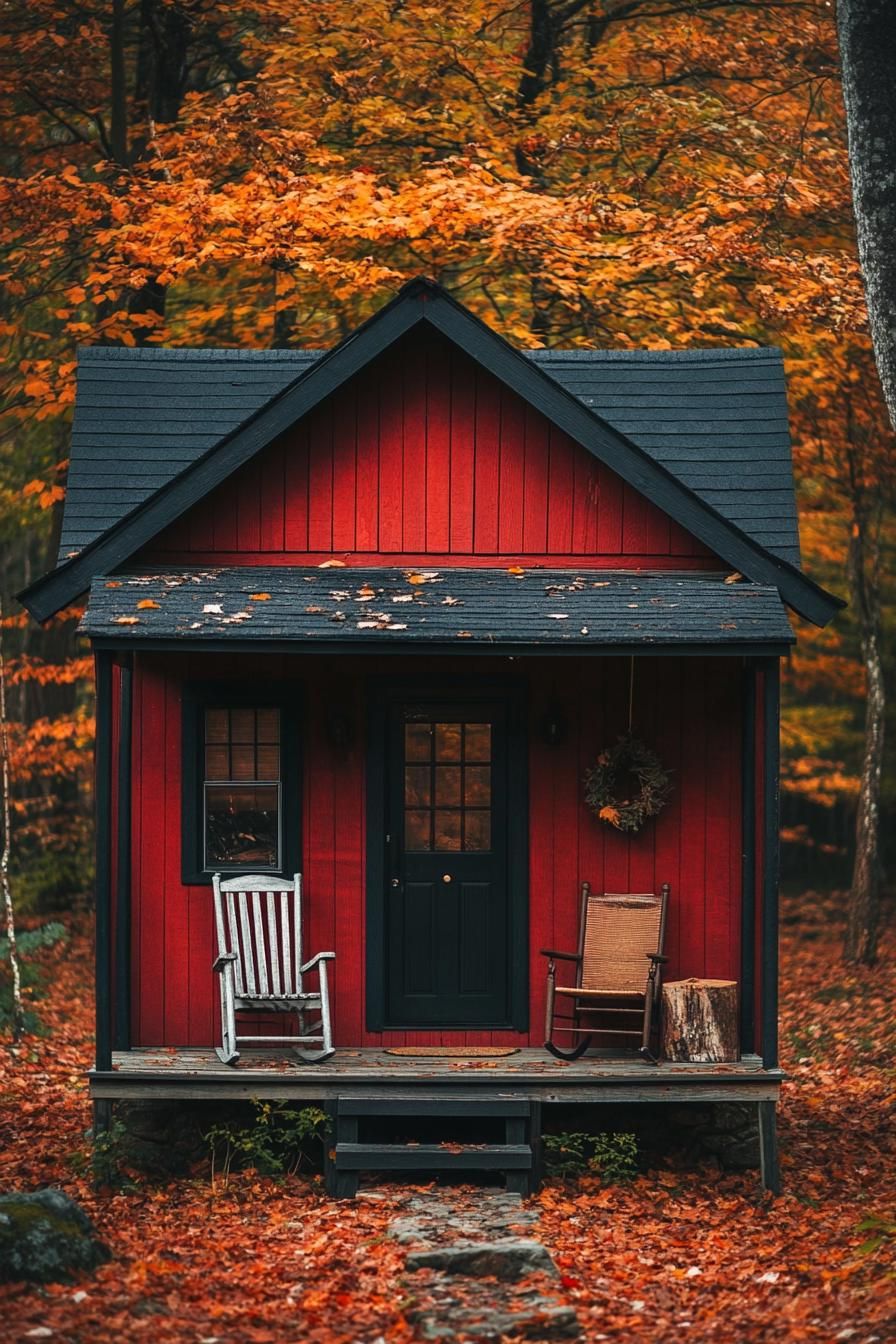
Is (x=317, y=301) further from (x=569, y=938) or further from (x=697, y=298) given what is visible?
(x=569, y=938)

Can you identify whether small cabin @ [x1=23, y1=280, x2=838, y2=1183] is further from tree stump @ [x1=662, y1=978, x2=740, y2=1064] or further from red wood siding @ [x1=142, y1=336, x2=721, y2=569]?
tree stump @ [x1=662, y1=978, x2=740, y2=1064]

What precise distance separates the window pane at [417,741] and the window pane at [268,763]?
2.85ft

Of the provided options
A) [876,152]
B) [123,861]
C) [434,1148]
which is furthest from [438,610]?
[876,152]

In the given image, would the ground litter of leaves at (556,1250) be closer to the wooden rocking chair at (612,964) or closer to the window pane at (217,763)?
the wooden rocking chair at (612,964)

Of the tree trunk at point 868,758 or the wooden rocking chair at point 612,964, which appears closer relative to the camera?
the wooden rocking chair at point 612,964

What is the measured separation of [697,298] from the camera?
18031 mm

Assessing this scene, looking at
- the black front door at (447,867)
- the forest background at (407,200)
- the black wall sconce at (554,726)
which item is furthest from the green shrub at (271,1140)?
the forest background at (407,200)

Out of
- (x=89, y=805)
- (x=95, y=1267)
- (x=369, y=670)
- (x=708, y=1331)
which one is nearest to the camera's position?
(x=708, y=1331)

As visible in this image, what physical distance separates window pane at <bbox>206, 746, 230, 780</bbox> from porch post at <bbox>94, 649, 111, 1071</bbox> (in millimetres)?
810

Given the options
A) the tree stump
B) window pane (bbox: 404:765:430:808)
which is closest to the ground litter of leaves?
the tree stump

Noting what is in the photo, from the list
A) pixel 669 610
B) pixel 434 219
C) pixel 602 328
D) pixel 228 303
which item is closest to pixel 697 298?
pixel 602 328

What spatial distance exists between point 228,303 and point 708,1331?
46.9 ft

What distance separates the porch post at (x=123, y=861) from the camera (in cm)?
1040

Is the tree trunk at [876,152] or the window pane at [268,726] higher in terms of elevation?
the tree trunk at [876,152]
